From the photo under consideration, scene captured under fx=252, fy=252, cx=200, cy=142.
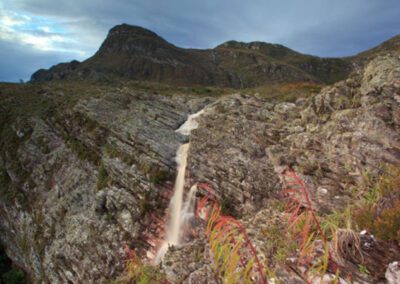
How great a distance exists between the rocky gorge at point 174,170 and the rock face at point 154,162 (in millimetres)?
107

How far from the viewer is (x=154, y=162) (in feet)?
93.0

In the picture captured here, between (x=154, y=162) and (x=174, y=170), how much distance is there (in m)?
2.47

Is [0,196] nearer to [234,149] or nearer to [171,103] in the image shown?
[171,103]

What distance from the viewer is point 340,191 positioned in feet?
49.2

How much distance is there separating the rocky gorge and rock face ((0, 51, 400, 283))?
107mm

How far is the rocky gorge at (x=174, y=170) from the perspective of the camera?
877cm

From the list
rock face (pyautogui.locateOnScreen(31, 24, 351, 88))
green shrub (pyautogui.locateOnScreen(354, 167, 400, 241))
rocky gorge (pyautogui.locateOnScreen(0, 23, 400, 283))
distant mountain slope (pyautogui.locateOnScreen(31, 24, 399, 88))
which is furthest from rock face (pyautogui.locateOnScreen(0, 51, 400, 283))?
rock face (pyautogui.locateOnScreen(31, 24, 351, 88))

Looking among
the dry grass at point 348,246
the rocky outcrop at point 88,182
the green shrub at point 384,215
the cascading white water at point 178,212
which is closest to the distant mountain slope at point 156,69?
the rocky outcrop at point 88,182

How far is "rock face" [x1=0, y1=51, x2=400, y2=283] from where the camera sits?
52.1ft

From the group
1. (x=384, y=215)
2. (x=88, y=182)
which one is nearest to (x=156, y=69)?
(x=88, y=182)

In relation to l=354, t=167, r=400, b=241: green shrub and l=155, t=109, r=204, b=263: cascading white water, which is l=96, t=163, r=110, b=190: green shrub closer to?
l=155, t=109, r=204, b=263: cascading white water

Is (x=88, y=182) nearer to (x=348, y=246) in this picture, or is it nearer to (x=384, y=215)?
(x=348, y=246)

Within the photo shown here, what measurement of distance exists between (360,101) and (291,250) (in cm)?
1753

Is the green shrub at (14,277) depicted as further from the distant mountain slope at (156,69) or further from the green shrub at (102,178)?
the distant mountain slope at (156,69)
